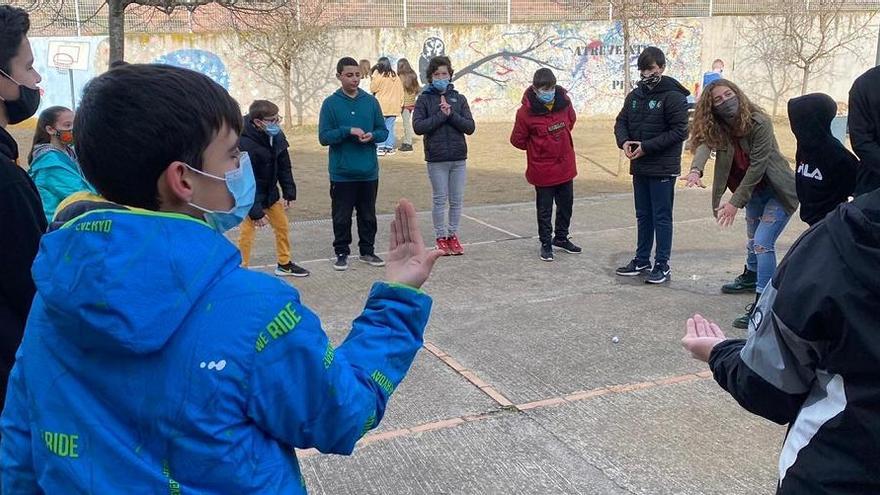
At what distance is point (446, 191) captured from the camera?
7.91m

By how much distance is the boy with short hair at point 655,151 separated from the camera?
21.7 ft

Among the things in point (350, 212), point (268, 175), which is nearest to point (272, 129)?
point (268, 175)

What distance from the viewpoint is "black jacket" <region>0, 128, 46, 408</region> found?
2.30 meters

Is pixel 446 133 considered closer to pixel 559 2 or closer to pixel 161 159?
pixel 161 159

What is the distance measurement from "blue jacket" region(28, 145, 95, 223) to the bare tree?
17.1 metres

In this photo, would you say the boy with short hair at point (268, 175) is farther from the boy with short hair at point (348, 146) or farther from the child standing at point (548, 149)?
the child standing at point (548, 149)

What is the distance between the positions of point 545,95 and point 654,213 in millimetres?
1594

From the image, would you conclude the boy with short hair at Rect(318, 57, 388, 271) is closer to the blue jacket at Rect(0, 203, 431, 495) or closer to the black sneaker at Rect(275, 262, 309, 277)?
the black sneaker at Rect(275, 262, 309, 277)

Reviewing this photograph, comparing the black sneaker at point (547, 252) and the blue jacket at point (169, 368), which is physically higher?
the blue jacket at point (169, 368)

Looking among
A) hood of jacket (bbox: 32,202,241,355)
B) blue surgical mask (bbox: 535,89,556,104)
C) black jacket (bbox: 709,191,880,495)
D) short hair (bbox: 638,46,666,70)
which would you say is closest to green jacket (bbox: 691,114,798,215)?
short hair (bbox: 638,46,666,70)

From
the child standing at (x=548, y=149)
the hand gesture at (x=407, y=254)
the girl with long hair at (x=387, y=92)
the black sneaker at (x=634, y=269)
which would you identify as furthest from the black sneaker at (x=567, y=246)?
the girl with long hair at (x=387, y=92)

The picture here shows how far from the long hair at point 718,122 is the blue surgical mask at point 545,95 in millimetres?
1858

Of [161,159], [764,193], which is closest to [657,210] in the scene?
[764,193]

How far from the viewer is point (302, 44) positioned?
69.5 ft
